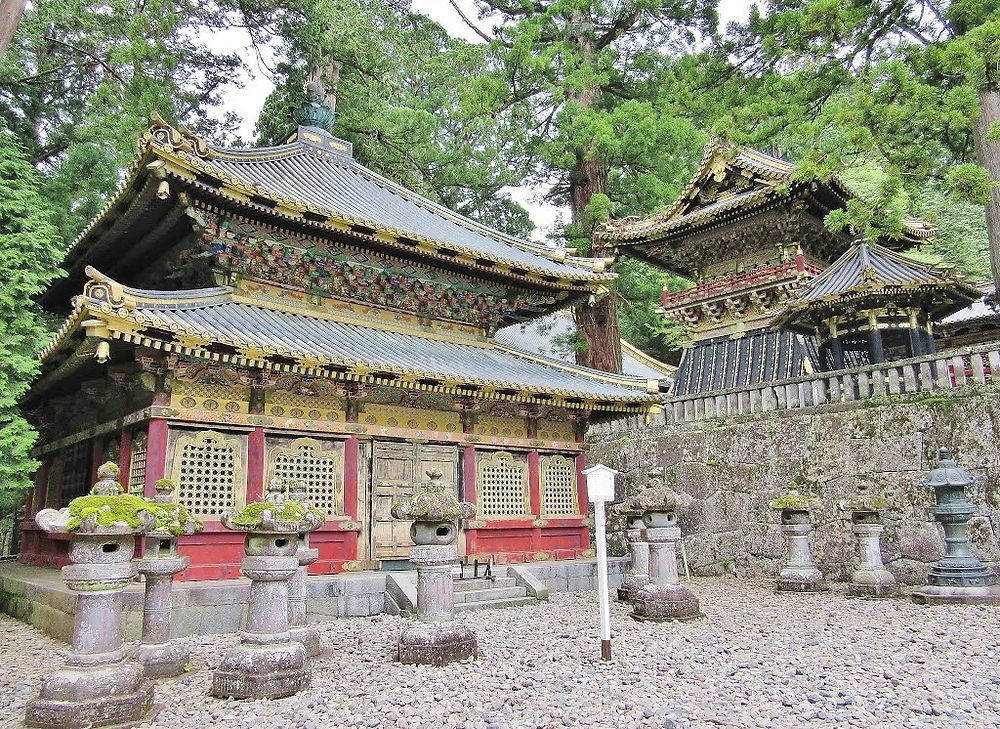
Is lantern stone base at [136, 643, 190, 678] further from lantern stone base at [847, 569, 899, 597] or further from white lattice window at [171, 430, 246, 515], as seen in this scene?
lantern stone base at [847, 569, 899, 597]

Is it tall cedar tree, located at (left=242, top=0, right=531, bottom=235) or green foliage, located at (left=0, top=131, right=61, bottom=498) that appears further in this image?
tall cedar tree, located at (left=242, top=0, right=531, bottom=235)

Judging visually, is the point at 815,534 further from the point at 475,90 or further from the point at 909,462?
the point at 475,90

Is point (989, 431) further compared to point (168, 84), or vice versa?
point (168, 84)

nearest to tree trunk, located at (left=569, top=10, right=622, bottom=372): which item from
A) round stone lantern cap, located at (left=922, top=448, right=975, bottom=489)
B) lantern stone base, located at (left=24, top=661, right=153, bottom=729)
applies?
round stone lantern cap, located at (left=922, top=448, right=975, bottom=489)

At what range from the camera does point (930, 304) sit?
14500 mm

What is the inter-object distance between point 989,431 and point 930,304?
4752 millimetres

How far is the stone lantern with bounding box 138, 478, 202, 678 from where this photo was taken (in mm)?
6156

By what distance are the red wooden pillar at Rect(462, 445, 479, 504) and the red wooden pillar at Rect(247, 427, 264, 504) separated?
3709 mm

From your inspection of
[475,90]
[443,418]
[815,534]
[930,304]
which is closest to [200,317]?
[443,418]

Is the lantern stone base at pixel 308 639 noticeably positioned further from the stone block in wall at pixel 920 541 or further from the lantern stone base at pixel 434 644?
the stone block in wall at pixel 920 541

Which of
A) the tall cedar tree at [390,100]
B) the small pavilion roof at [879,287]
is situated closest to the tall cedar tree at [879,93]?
the small pavilion roof at [879,287]

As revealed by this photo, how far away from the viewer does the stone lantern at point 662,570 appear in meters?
8.68

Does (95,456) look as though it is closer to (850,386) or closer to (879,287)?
(850,386)

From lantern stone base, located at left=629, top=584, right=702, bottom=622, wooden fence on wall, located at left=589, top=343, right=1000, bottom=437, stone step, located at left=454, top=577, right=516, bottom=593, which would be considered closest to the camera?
lantern stone base, located at left=629, top=584, right=702, bottom=622
